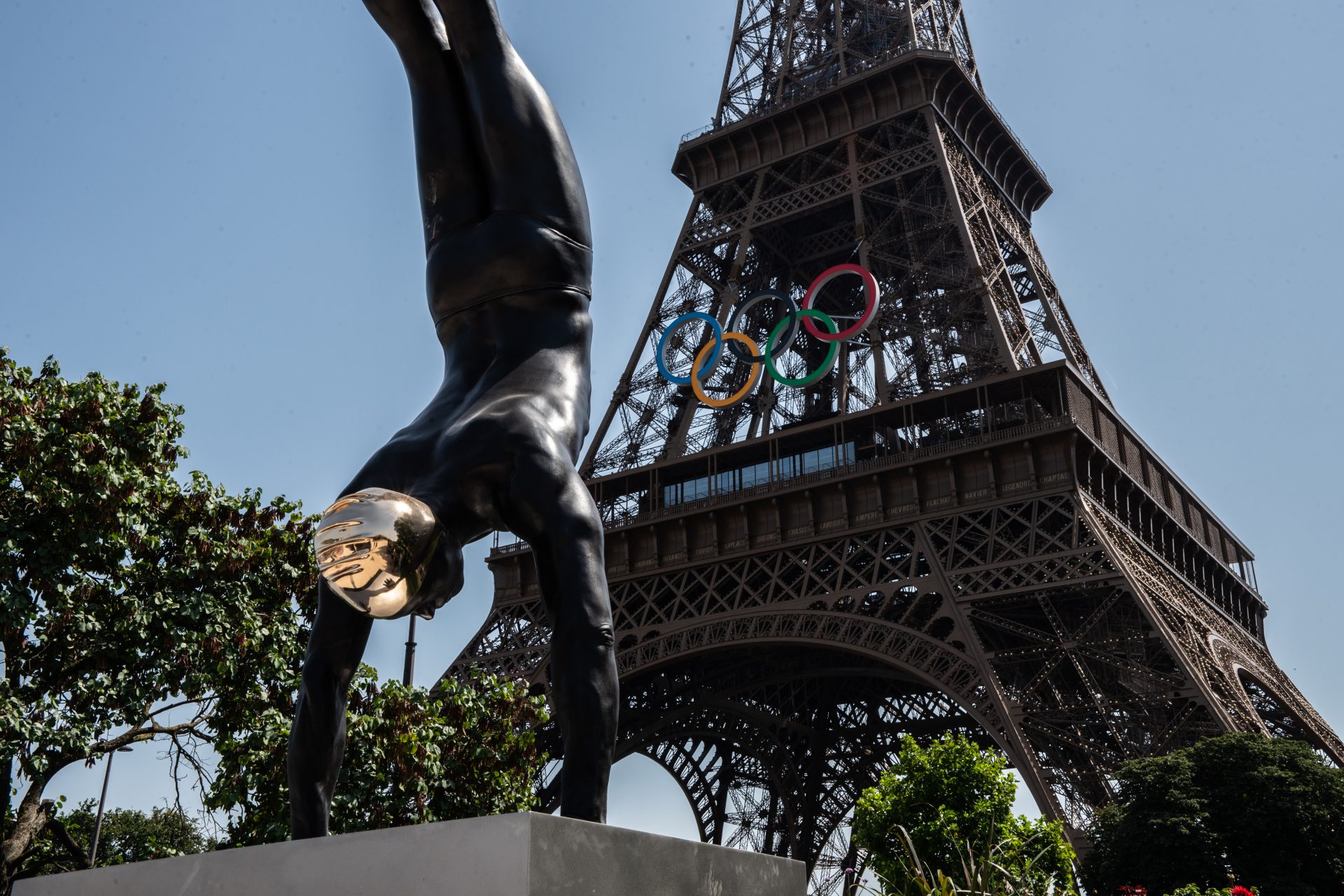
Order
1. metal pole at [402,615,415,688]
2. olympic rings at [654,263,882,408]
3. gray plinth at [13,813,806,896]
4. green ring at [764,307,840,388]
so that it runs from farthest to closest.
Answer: olympic rings at [654,263,882,408], green ring at [764,307,840,388], metal pole at [402,615,415,688], gray plinth at [13,813,806,896]

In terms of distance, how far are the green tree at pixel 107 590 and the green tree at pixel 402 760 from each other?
0.68 meters

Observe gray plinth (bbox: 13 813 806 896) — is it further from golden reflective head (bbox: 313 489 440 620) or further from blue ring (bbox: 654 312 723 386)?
blue ring (bbox: 654 312 723 386)

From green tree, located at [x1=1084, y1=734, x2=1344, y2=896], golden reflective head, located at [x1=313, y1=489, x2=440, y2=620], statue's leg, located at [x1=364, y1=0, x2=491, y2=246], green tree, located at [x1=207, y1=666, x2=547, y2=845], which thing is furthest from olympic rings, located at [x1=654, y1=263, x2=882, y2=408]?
golden reflective head, located at [x1=313, y1=489, x2=440, y2=620]

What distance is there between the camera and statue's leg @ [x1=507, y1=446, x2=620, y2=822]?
3395 mm

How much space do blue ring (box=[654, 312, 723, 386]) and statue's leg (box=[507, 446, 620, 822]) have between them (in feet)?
106

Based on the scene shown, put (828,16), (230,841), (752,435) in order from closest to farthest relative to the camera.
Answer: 1. (230,841)
2. (752,435)
3. (828,16)

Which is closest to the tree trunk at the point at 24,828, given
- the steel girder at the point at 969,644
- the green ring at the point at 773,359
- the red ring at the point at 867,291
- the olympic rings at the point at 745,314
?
the steel girder at the point at 969,644

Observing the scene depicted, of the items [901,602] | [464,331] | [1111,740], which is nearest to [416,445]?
[464,331]

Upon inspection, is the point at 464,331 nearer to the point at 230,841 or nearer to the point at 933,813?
the point at 230,841

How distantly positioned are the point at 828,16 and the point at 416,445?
4378cm

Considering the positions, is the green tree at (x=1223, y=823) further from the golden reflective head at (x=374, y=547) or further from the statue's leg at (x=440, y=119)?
the golden reflective head at (x=374, y=547)

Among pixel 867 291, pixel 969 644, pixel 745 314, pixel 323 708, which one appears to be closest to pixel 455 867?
pixel 323 708

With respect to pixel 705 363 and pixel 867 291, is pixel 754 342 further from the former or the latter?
pixel 867 291

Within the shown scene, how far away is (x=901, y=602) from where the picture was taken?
3097cm
